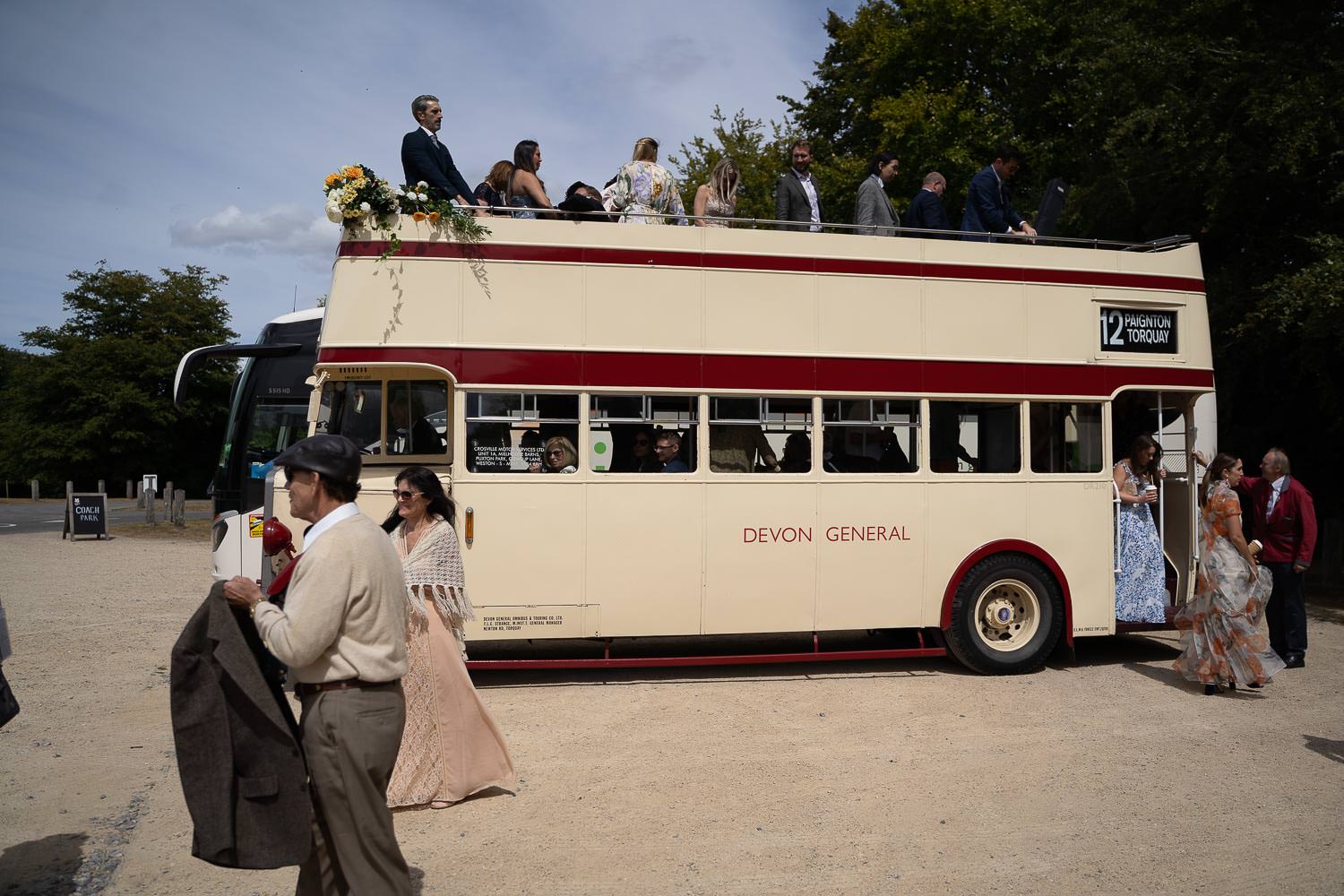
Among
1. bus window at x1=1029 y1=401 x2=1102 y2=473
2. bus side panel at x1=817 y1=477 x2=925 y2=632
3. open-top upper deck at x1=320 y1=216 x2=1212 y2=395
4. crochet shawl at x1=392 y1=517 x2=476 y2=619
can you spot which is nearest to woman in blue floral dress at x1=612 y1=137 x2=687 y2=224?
open-top upper deck at x1=320 y1=216 x2=1212 y2=395

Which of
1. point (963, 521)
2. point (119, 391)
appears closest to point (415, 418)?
point (963, 521)

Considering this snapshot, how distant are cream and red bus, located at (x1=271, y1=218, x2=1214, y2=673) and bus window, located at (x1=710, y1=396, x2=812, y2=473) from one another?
0.07 feet

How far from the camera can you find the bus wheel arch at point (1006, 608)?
936 centimetres

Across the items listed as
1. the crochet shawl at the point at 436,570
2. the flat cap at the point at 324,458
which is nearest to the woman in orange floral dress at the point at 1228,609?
the crochet shawl at the point at 436,570

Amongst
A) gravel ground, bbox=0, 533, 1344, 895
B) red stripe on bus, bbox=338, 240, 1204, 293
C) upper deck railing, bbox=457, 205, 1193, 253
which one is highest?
upper deck railing, bbox=457, 205, 1193, 253

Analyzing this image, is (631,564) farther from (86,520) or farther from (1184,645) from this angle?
(86,520)

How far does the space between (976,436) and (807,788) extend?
14.5 feet

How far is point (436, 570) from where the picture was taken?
5.92m

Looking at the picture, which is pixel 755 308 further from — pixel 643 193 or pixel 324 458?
pixel 324 458

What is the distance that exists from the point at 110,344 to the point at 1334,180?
51.1m

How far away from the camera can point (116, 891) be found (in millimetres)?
4719

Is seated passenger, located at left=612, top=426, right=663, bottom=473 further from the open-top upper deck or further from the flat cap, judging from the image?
the flat cap

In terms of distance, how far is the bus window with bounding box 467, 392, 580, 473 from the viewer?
859cm

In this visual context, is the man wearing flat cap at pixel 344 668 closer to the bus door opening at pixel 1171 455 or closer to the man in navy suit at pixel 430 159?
the man in navy suit at pixel 430 159
